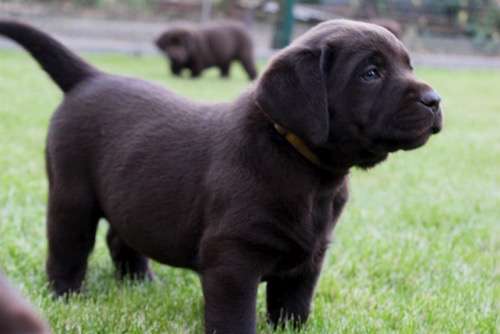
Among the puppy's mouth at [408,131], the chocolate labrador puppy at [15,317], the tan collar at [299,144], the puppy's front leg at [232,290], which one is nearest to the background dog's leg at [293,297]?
the puppy's front leg at [232,290]

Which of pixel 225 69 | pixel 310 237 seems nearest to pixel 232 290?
pixel 310 237

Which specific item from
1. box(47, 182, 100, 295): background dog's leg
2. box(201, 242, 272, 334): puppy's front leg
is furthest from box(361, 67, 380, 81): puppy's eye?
box(47, 182, 100, 295): background dog's leg

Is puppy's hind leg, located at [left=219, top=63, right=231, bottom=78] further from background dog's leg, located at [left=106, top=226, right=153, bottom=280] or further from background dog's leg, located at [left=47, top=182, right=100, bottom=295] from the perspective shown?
background dog's leg, located at [left=47, top=182, right=100, bottom=295]

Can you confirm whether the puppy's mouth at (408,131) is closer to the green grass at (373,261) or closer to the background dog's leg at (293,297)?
the background dog's leg at (293,297)

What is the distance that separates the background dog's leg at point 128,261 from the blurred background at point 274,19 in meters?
13.6

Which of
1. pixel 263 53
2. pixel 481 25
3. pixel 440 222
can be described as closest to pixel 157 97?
pixel 440 222

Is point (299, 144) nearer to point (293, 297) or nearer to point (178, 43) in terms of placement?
point (293, 297)

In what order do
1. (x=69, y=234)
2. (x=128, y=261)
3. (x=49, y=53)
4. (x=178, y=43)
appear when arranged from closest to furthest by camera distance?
(x=69, y=234) < (x=49, y=53) < (x=128, y=261) < (x=178, y=43)

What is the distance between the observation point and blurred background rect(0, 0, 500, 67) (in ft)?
59.8

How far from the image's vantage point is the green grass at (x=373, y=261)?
3197 mm

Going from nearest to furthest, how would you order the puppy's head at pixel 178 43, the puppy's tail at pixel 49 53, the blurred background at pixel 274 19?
the puppy's tail at pixel 49 53 → the puppy's head at pixel 178 43 → the blurred background at pixel 274 19

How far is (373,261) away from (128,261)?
4.17ft

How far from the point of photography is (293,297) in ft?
10.4

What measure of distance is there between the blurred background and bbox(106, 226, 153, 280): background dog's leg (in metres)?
13.6
